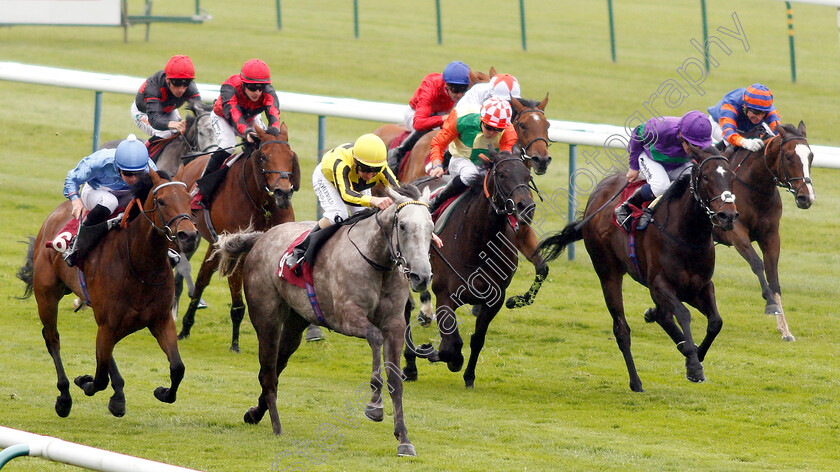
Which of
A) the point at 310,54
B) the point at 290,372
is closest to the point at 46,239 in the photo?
the point at 290,372

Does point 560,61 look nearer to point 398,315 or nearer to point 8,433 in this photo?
point 398,315

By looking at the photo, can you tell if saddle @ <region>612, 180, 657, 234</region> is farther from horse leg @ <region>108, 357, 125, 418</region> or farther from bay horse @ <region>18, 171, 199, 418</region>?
horse leg @ <region>108, 357, 125, 418</region>

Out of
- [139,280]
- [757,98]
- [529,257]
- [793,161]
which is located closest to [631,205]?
[529,257]

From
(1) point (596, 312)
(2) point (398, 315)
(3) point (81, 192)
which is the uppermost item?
(3) point (81, 192)

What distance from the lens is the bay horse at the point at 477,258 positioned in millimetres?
8266

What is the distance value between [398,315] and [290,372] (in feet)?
8.91

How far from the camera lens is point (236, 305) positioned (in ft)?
32.2

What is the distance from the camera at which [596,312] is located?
38.0ft

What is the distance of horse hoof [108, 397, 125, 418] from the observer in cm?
744

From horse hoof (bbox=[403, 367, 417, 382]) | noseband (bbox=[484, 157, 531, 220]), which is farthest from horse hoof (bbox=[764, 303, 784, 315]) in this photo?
horse hoof (bbox=[403, 367, 417, 382])

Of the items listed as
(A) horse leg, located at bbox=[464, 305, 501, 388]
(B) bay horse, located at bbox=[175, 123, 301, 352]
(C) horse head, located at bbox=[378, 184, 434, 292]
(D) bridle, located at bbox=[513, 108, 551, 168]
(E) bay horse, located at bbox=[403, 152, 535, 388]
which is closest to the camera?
(C) horse head, located at bbox=[378, 184, 434, 292]

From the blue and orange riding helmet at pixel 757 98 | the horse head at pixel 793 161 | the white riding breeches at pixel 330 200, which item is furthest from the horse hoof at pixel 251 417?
the blue and orange riding helmet at pixel 757 98

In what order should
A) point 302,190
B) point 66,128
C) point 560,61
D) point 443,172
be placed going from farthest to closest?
point 560,61
point 66,128
point 302,190
point 443,172

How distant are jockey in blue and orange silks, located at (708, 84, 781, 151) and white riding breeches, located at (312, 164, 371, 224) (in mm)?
4561
